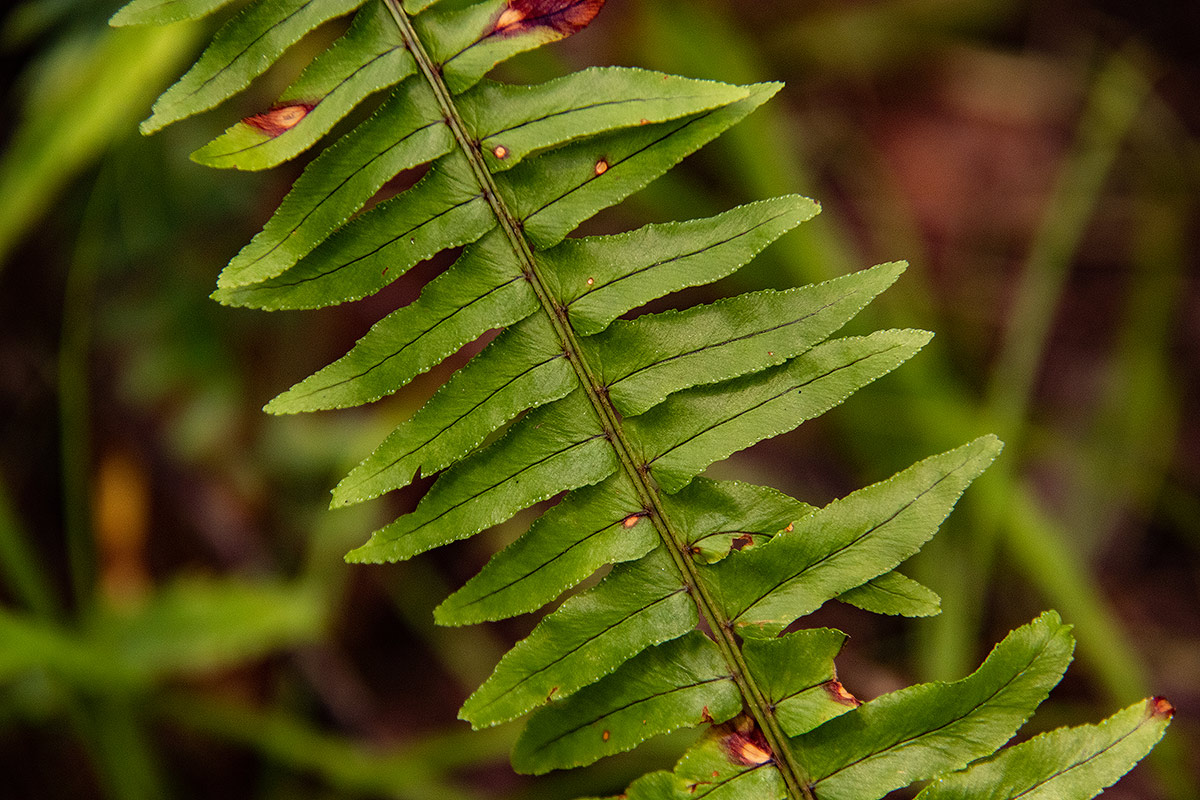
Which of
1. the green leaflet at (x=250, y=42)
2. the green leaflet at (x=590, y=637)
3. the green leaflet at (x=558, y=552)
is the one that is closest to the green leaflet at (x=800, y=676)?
the green leaflet at (x=590, y=637)

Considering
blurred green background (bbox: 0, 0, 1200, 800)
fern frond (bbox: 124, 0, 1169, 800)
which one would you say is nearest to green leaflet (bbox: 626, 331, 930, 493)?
fern frond (bbox: 124, 0, 1169, 800)

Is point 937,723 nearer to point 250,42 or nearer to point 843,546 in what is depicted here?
point 843,546

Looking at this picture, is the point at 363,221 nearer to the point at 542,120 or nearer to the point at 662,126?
the point at 542,120

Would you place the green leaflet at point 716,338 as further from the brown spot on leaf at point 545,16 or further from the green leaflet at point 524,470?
the brown spot on leaf at point 545,16

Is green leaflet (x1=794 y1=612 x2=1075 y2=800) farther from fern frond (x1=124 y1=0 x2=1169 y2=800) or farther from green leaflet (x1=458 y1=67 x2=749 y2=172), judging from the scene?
green leaflet (x1=458 y1=67 x2=749 y2=172)

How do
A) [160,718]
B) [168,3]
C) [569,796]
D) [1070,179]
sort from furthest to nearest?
[1070,179], [160,718], [569,796], [168,3]

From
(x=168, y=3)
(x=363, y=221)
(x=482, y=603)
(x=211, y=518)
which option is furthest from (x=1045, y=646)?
(x=211, y=518)
